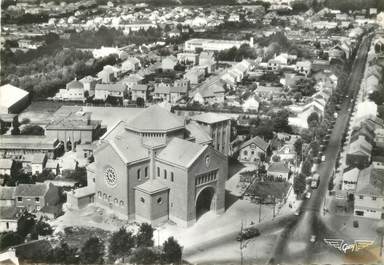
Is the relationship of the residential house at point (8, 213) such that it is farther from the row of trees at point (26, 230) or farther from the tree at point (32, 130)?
the tree at point (32, 130)

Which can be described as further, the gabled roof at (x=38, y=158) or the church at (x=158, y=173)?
the gabled roof at (x=38, y=158)

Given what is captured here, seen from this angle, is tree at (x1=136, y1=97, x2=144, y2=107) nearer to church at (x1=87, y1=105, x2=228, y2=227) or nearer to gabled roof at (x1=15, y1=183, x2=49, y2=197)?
church at (x1=87, y1=105, x2=228, y2=227)

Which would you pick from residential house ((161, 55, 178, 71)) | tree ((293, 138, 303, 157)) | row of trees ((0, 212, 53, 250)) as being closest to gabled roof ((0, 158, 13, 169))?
row of trees ((0, 212, 53, 250))

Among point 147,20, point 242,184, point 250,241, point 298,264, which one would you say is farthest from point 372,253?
point 147,20

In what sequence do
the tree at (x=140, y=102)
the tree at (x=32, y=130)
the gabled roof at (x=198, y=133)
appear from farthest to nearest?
the tree at (x=140, y=102)
the tree at (x=32, y=130)
the gabled roof at (x=198, y=133)

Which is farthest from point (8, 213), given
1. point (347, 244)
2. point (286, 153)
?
point (286, 153)

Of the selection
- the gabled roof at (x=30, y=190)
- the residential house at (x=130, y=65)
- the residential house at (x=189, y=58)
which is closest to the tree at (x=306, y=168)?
the gabled roof at (x=30, y=190)
